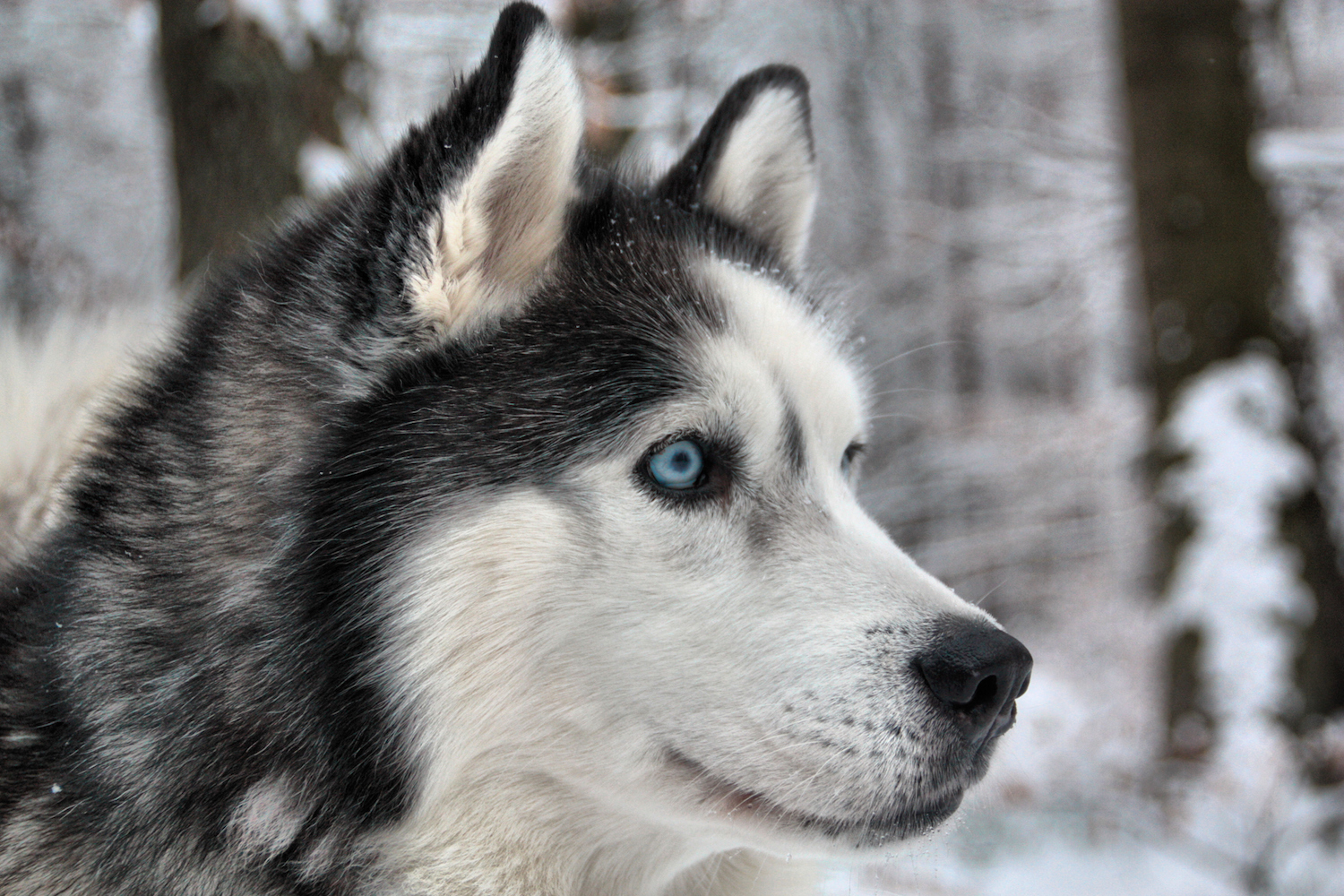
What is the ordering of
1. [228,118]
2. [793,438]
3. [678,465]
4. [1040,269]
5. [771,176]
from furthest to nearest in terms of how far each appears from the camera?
1. [1040,269]
2. [228,118]
3. [771,176]
4. [793,438]
5. [678,465]

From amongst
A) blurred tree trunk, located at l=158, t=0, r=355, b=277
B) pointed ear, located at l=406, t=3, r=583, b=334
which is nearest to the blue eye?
pointed ear, located at l=406, t=3, r=583, b=334

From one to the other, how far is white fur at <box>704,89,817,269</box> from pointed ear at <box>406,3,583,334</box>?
0.66 meters

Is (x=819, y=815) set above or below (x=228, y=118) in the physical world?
below

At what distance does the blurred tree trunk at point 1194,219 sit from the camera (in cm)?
573

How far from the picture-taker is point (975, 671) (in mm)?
1690

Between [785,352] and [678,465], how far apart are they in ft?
1.22

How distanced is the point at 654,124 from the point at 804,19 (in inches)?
A: 155

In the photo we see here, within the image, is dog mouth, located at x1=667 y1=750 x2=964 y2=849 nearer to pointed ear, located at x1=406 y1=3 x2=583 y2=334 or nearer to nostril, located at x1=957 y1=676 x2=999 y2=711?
nostril, located at x1=957 y1=676 x2=999 y2=711

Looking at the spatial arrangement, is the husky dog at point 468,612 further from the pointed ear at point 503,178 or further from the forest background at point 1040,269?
the forest background at point 1040,269

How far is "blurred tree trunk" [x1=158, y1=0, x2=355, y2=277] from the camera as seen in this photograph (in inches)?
153

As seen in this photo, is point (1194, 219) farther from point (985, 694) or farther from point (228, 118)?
point (985, 694)

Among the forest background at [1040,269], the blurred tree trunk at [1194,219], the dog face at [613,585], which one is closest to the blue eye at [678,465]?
the dog face at [613,585]

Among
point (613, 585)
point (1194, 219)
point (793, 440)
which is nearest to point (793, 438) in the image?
point (793, 440)

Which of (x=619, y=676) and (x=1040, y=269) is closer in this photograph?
(x=619, y=676)
